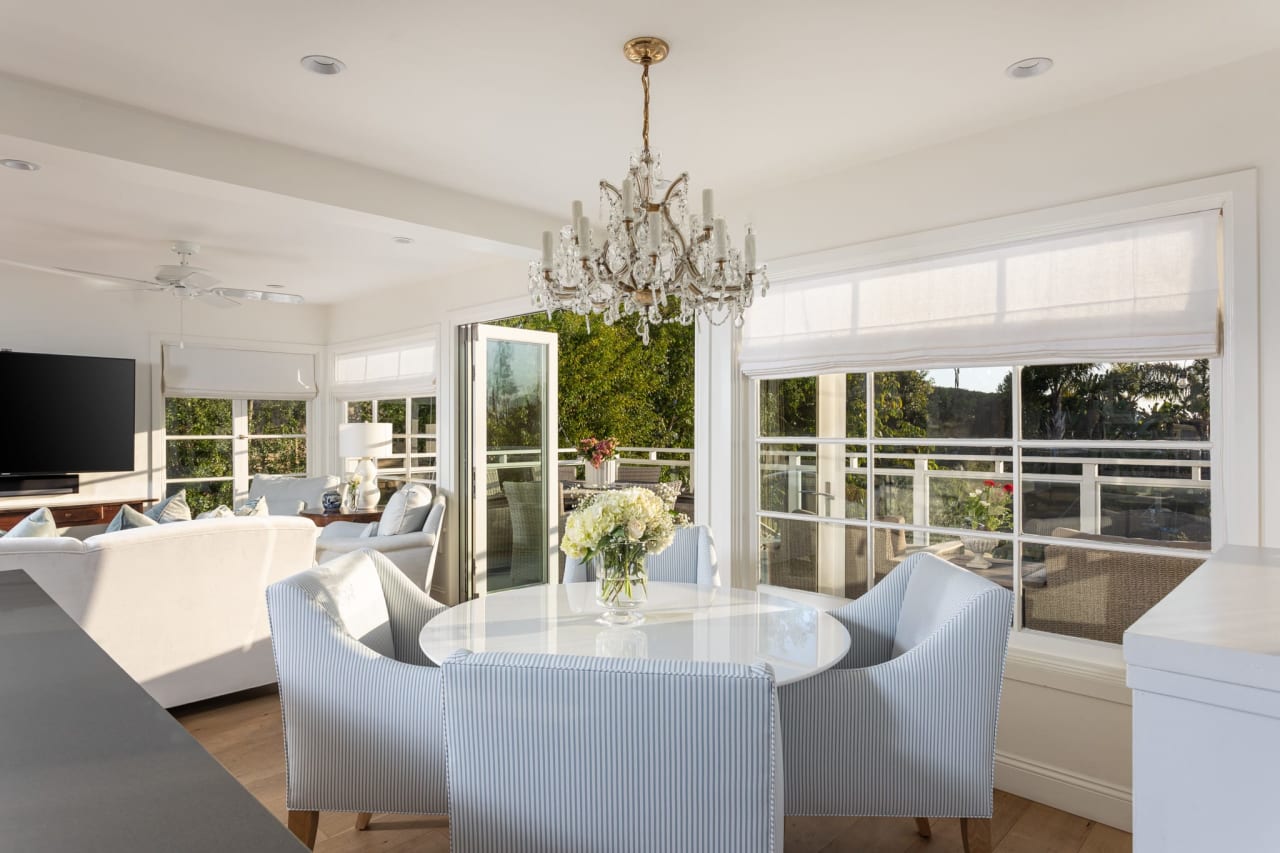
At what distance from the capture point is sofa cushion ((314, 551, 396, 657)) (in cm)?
227

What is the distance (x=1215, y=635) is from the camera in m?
0.70

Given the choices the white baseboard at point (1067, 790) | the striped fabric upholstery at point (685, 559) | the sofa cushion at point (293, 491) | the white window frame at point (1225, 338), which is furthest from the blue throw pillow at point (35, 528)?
the white baseboard at point (1067, 790)

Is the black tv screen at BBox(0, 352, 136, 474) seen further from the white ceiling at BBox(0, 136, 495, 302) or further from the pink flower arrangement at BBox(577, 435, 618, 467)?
the pink flower arrangement at BBox(577, 435, 618, 467)

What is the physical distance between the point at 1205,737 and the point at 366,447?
5.77 meters

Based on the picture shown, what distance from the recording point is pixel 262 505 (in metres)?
4.39

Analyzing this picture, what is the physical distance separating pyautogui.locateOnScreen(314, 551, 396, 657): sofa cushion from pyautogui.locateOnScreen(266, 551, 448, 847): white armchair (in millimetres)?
112

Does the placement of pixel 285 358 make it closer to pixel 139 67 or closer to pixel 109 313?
pixel 109 313

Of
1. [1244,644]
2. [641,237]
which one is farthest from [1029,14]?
[1244,644]

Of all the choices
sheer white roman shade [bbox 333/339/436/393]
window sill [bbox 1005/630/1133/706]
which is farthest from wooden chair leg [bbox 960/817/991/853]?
sheer white roman shade [bbox 333/339/436/393]

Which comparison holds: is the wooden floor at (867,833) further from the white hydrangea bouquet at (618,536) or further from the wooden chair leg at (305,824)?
the white hydrangea bouquet at (618,536)

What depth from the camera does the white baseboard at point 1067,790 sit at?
2.59 metres

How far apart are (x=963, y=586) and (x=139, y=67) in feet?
9.40

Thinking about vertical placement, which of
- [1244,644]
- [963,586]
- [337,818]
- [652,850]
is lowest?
[337,818]

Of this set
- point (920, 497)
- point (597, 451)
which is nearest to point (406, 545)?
point (920, 497)
